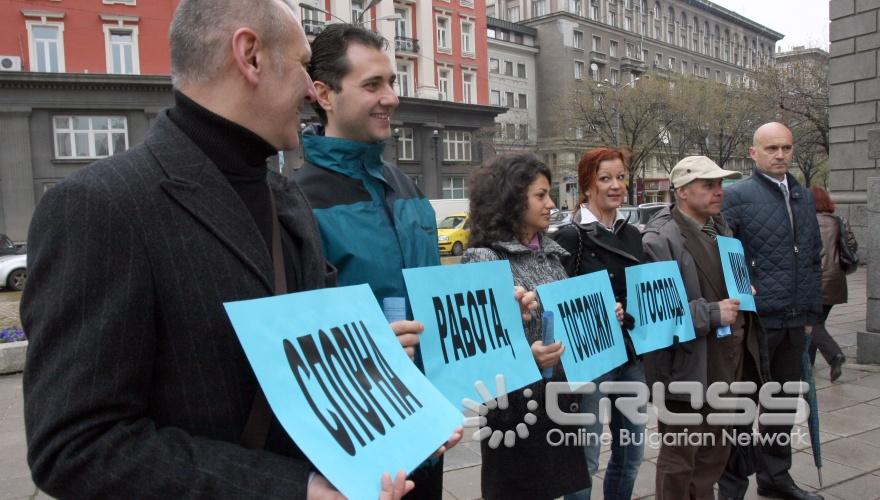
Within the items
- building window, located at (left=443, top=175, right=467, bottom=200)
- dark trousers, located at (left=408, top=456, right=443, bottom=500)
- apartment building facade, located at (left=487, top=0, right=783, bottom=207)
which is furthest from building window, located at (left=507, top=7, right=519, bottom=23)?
dark trousers, located at (left=408, top=456, right=443, bottom=500)

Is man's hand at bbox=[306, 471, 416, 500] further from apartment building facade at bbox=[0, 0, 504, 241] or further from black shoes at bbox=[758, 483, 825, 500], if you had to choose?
apartment building facade at bbox=[0, 0, 504, 241]

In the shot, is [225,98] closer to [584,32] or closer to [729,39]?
[584,32]

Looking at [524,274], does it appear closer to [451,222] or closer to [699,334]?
[699,334]

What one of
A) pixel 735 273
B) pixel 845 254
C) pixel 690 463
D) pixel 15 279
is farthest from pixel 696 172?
pixel 15 279

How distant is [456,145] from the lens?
42.1m

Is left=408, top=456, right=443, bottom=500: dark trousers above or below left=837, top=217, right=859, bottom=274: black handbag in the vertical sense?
below

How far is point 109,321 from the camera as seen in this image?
1145 millimetres

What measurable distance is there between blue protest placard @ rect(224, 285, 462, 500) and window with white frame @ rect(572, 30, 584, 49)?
2328 inches

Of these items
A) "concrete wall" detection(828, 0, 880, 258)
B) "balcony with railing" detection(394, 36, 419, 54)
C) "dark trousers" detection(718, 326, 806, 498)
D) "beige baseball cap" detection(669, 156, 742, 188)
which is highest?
"balcony with railing" detection(394, 36, 419, 54)

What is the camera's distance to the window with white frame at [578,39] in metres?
56.8

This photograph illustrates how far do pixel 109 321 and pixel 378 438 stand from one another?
0.58m

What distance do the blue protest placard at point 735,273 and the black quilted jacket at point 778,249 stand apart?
439 millimetres

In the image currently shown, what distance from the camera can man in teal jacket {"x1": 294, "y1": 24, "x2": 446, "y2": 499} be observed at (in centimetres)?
223

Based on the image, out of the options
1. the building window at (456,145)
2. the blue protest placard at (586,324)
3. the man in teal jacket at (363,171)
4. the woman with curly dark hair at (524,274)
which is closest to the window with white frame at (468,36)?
the building window at (456,145)
